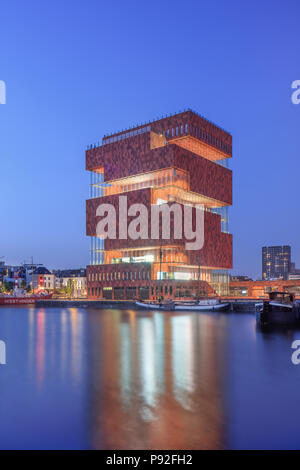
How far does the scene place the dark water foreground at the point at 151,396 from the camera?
34.6 ft

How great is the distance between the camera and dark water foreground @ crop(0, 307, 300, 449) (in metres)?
10.5

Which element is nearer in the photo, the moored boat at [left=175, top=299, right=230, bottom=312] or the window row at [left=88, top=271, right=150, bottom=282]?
the moored boat at [left=175, top=299, right=230, bottom=312]

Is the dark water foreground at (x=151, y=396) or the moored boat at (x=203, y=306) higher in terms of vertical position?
the dark water foreground at (x=151, y=396)

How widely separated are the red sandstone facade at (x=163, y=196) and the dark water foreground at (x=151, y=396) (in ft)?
223

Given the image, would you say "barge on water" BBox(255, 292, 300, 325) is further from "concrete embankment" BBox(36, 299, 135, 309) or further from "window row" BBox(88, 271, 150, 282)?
"window row" BBox(88, 271, 150, 282)

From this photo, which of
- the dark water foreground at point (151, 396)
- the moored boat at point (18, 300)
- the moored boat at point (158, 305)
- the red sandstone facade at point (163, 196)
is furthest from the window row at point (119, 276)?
the dark water foreground at point (151, 396)

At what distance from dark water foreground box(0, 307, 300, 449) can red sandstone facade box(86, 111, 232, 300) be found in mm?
67881

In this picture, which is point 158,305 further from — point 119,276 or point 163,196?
point 163,196

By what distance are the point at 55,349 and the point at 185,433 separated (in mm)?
19808

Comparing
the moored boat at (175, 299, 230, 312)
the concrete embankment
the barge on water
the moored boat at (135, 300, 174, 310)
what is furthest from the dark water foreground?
the concrete embankment

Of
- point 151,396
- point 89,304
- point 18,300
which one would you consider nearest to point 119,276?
point 89,304

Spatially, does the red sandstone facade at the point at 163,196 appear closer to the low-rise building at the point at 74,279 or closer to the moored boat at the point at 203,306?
the moored boat at the point at 203,306

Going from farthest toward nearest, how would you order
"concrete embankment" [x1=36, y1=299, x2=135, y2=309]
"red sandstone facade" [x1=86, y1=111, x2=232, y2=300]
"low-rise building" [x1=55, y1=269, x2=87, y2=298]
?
"low-rise building" [x1=55, y1=269, x2=87, y2=298] < "red sandstone facade" [x1=86, y1=111, x2=232, y2=300] < "concrete embankment" [x1=36, y1=299, x2=135, y2=309]
